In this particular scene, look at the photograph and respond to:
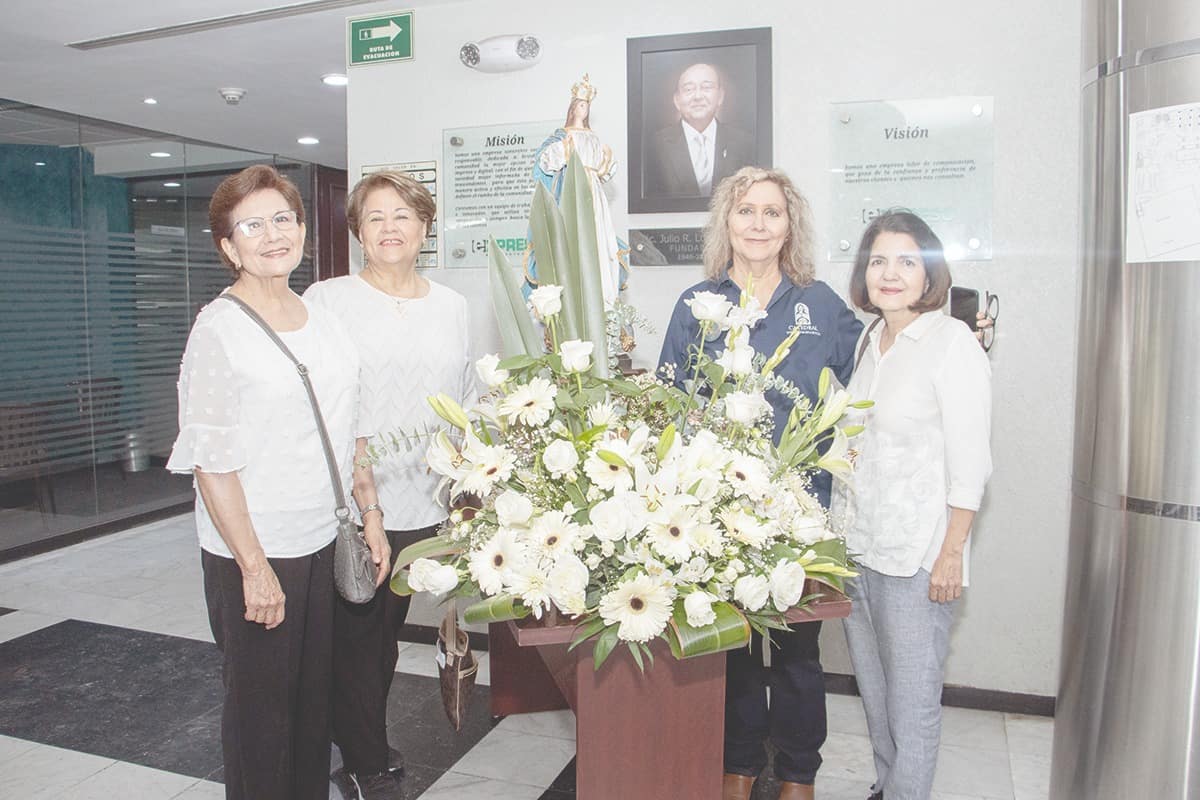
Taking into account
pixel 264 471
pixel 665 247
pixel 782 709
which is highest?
pixel 665 247

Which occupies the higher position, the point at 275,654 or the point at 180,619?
the point at 275,654

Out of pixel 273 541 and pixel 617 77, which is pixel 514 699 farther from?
pixel 617 77

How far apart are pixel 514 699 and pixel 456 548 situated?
1.81 m

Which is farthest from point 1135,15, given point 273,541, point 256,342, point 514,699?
point 514,699

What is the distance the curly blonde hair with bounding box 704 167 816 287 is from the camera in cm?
224

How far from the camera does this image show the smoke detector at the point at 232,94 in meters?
4.90

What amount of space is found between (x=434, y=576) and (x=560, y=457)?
0.24 m

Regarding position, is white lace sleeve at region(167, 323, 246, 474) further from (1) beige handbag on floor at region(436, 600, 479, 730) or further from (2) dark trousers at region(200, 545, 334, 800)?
(1) beige handbag on floor at region(436, 600, 479, 730)

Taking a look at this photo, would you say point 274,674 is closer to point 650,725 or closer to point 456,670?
point 456,670

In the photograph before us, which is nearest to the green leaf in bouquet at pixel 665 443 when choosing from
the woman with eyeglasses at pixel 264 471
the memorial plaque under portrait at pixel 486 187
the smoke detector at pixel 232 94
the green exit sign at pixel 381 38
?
the woman with eyeglasses at pixel 264 471

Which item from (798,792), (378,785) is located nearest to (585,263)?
(798,792)

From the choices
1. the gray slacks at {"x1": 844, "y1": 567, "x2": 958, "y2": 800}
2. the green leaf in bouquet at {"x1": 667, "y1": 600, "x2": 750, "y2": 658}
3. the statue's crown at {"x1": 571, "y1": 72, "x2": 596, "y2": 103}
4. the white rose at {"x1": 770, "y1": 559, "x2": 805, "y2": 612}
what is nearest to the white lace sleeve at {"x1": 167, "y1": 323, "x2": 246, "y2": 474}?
the green leaf in bouquet at {"x1": 667, "y1": 600, "x2": 750, "y2": 658}

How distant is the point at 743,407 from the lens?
1.26 meters

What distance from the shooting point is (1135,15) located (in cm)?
187
